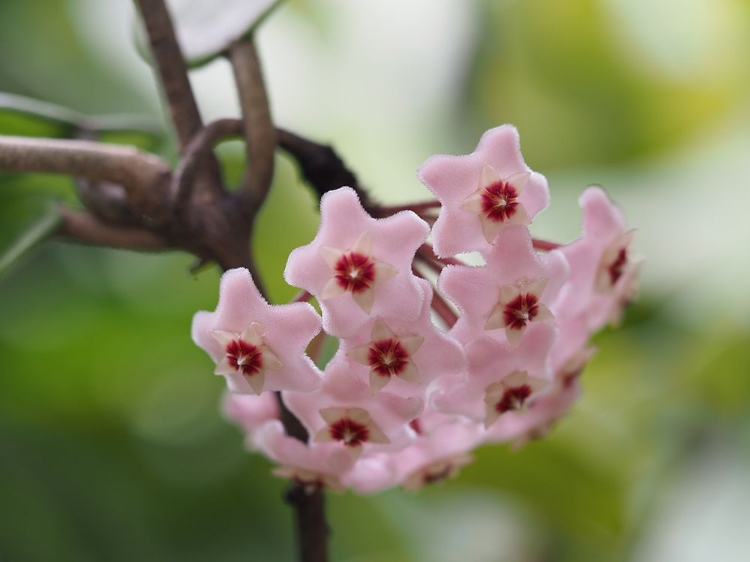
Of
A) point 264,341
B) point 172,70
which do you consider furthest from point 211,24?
point 264,341

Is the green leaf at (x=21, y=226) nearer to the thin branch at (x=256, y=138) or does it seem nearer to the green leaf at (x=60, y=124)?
the green leaf at (x=60, y=124)

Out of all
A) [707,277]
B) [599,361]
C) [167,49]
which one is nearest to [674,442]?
[599,361]

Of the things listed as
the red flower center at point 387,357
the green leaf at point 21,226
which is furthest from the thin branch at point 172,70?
the red flower center at point 387,357

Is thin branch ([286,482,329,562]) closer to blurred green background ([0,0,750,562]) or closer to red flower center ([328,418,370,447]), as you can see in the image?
red flower center ([328,418,370,447])

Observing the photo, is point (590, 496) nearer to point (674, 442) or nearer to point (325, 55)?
point (674, 442)

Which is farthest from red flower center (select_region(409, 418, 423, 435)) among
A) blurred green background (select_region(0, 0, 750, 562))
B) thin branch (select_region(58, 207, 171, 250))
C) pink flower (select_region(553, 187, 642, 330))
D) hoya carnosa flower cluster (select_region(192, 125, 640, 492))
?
blurred green background (select_region(0, 0, 750, 562))

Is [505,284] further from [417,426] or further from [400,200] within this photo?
[400,200]
